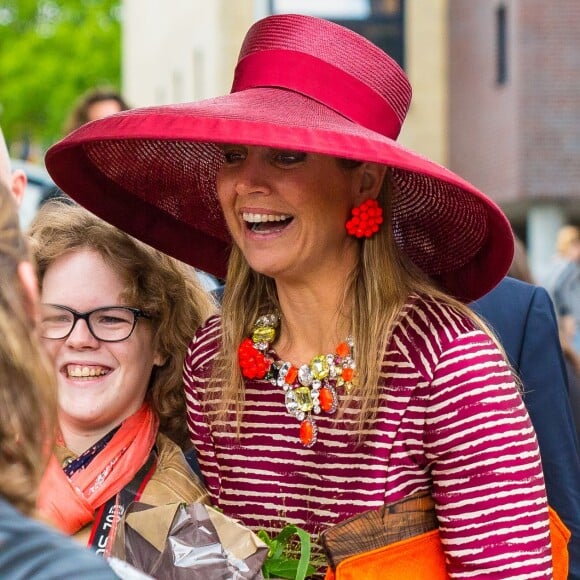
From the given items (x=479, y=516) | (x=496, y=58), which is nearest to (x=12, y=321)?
(x=479, y=516)

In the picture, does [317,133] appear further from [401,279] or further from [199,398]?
[199,398]

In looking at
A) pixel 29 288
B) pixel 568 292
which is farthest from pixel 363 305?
pixel 568 292

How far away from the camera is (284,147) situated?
2541 millimetres

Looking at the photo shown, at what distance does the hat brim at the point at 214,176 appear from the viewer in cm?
259

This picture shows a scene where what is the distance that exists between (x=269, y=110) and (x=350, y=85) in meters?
0.23

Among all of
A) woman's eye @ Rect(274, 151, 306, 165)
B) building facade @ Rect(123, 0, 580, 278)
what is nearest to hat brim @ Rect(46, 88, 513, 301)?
woman's eye @ Rect(274, 151, 306, 165)

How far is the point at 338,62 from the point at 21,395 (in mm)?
1384

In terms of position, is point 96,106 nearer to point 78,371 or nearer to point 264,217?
point 78,371

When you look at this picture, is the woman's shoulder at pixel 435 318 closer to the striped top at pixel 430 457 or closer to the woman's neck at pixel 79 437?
the striped top at pixel 430 457

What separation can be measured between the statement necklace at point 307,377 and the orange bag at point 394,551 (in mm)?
237

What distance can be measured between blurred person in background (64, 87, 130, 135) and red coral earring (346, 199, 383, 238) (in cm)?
339

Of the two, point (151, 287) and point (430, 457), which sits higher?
point (151, 287)

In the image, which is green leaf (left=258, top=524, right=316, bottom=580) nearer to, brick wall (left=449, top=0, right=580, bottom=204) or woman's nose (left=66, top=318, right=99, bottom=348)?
woman's nose (left=66, top=318, right=99, bottom=348)

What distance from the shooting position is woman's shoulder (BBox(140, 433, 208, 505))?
2.97 meters
